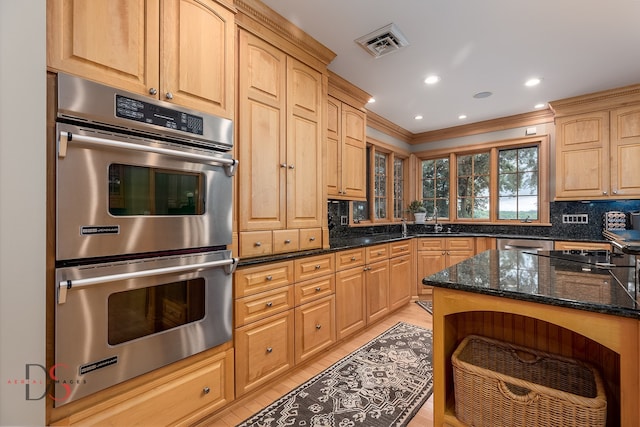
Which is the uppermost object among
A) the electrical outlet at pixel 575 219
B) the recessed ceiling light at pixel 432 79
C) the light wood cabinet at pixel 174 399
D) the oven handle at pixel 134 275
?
the recessed ceiling light at pixel 432 79

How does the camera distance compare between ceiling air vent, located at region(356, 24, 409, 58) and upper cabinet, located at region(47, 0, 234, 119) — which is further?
→ ceiling air vent, located at region(356, 24, 409, 58)

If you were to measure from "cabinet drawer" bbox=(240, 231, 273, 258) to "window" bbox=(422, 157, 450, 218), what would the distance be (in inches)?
147

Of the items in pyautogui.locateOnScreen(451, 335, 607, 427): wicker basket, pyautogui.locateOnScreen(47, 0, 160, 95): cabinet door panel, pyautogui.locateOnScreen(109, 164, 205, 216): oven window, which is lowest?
pyautogui.locateOnScreen(451, 335, 607, 427): wicker basket

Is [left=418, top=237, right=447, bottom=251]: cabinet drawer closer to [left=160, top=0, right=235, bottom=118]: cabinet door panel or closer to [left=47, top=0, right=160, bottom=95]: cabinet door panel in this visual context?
[left=160, top=0, right=235, bottom=118]: cabinet door panel

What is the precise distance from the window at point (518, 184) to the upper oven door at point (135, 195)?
4.32 m

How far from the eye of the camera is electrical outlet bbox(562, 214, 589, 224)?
3.79 m

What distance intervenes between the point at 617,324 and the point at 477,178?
406cm

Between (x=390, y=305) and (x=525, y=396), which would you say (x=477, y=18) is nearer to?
(x=525, y=396)

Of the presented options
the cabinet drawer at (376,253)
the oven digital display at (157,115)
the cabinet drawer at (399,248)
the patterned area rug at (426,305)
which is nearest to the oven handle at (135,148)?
the oven digital display at (157,115)

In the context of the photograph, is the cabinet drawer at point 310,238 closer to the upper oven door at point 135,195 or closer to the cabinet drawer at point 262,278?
the cabinet drawer at point 262,278

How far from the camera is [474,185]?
15.2 ft

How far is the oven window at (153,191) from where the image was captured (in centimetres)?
131

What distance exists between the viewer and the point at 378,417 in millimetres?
1744

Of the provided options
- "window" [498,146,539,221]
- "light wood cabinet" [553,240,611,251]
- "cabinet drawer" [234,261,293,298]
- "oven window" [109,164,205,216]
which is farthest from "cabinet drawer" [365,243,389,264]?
"window" [498,146,539,221]
